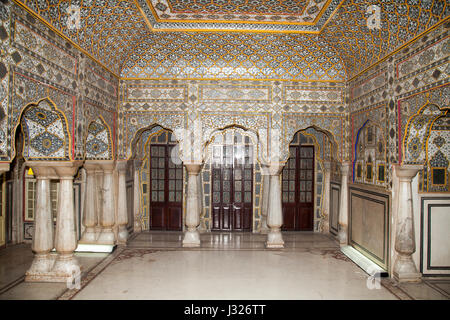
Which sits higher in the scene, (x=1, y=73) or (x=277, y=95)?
(x=277, y=95)

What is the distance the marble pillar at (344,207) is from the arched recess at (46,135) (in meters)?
6.33

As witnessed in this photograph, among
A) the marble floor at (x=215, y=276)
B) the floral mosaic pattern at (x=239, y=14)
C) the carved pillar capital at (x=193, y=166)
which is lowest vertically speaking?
the marble floor at (x=215, y=276)

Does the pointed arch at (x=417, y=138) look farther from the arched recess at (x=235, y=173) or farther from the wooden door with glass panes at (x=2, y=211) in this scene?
the wooden door with glass panes at (x=2, y=211)

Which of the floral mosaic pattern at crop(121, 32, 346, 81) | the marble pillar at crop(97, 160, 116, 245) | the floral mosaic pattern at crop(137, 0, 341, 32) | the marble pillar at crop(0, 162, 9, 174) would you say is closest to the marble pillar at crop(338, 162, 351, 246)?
the floral mosaic pattern at crop(121, 32, 346, 81)

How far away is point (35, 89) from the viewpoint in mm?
4645

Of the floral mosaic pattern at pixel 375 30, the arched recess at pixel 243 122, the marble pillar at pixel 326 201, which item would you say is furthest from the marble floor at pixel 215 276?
the floral mosaic pattern at pixel 375 30

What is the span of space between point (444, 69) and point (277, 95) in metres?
3.81

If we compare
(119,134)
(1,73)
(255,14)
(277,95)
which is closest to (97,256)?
(119,134)

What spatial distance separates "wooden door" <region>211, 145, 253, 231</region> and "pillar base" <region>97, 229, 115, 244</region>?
3.35 metres

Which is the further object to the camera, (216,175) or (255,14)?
(216,175)

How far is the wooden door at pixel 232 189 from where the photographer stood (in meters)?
10.1

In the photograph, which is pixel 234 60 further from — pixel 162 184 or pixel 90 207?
pixel 90 207

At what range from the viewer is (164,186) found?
10.1 m

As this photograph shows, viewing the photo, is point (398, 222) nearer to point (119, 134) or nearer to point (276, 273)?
point (276, 273)
